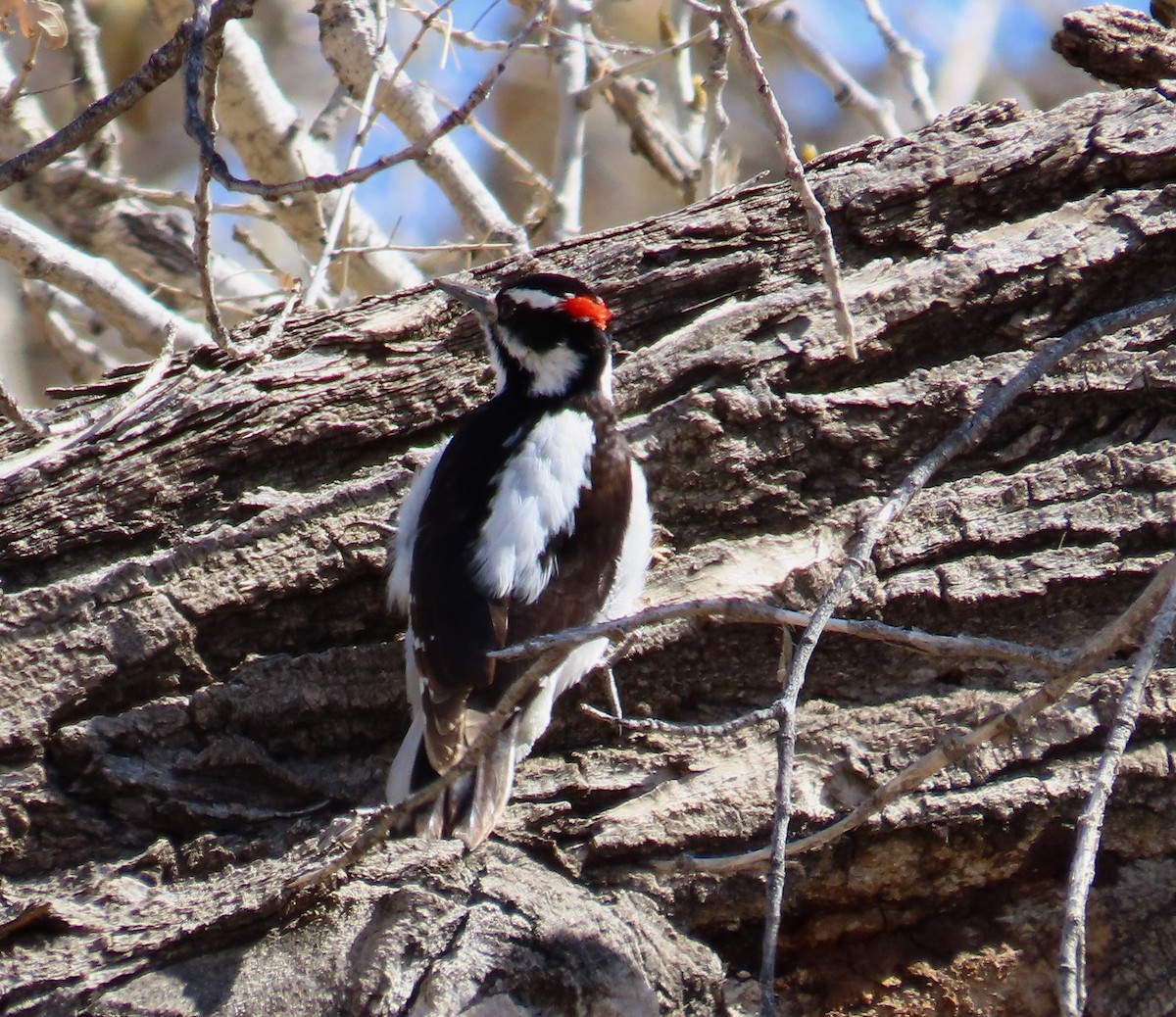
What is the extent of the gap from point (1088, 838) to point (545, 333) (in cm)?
220

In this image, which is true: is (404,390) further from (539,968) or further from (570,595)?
(539,968)

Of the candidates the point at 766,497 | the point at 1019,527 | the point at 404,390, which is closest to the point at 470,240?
the point at 404,390

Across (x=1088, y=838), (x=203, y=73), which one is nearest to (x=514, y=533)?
(x=203, y=73)

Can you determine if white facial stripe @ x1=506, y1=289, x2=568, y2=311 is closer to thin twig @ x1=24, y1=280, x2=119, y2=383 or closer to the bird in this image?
the bird

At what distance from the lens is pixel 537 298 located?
3826 mm

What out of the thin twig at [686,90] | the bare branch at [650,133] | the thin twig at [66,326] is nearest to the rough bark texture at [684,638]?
the thin twig at [686,90]

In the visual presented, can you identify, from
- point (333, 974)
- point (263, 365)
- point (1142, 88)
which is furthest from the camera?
point (1142, 88)

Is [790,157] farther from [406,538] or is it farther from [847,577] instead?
[406,538]

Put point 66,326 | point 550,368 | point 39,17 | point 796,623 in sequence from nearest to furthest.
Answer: point 796,623, point 39,17, point 550,368, point 66,326

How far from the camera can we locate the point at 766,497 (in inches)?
145

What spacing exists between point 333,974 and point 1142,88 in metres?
3.31

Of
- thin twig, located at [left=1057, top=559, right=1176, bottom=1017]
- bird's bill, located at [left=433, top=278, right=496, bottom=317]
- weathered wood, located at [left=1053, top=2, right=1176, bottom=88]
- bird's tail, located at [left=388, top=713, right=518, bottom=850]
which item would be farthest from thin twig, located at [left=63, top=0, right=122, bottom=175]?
thin twig, located at [left=1057, top=559, right=1176, bottom=1017]

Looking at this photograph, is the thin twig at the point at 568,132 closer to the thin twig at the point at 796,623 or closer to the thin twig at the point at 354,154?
the thin twig at the point at 354,154

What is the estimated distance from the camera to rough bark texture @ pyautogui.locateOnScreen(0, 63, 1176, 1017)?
115 inches
